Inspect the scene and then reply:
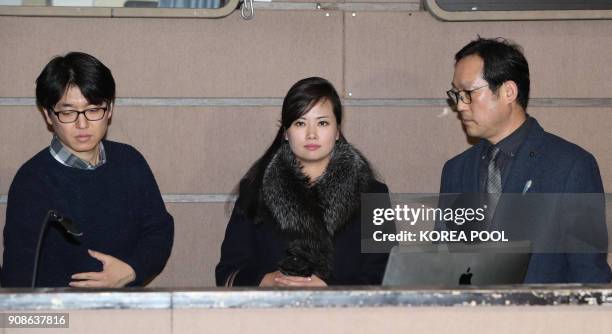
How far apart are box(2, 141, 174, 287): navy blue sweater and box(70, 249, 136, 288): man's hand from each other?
53mm

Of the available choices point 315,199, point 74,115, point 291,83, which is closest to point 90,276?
point 74,115

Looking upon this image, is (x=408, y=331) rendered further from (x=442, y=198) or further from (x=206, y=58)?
(x=206, y=58)

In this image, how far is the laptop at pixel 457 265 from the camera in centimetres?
195

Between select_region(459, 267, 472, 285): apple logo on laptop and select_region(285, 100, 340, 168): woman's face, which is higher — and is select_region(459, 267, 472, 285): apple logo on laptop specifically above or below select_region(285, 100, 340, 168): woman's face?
below

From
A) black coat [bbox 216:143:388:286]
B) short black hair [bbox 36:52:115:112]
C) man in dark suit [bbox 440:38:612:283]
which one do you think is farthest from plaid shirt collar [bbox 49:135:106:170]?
man in dark suit [bbox 440:38:612:283]

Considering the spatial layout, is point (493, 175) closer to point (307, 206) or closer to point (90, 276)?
point (307, 206)

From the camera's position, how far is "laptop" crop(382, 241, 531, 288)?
1953 mm

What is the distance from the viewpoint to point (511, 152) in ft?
10.1

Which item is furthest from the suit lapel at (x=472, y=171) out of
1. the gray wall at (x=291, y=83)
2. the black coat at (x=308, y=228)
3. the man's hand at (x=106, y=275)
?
the man's hand at (x=106, y=275)

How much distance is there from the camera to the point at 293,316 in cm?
173

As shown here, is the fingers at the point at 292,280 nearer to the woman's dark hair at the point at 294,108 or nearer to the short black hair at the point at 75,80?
the woman's dark hair at the point at 294,108

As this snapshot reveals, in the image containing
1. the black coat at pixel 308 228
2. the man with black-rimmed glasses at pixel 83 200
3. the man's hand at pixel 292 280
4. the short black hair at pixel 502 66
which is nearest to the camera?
the man's hand at pixel 292 280

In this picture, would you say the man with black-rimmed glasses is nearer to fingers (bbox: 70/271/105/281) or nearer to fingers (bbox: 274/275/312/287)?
fingers (bbox: 70/271/105/281)

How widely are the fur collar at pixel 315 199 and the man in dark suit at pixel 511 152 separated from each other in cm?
38
